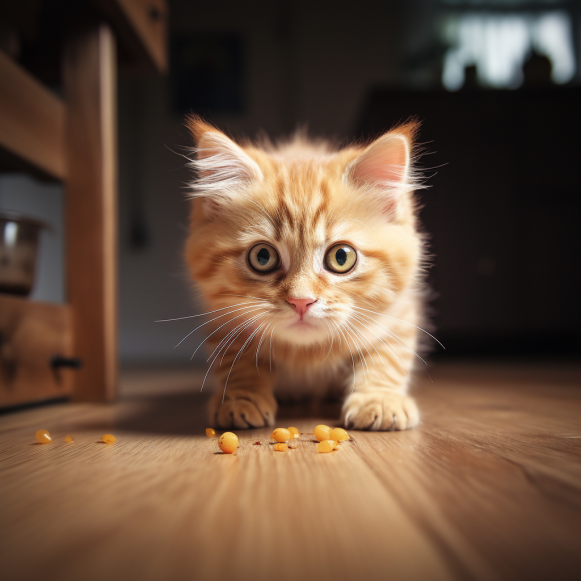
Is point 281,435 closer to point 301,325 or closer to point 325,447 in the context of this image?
point 325,447

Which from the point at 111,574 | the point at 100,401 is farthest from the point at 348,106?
the point at 111,574

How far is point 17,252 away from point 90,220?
259mm

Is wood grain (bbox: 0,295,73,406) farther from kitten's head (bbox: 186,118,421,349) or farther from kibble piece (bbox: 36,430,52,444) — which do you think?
kitten's head (bbox: 186,118,421,349)

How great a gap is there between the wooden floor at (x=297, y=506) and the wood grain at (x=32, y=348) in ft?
0.76

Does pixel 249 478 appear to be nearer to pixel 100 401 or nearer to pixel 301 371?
pixel 301 371

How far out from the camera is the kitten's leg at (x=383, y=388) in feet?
3.13

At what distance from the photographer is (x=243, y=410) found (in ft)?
3.24

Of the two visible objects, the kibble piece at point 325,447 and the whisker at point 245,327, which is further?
the whisker at point 245,327

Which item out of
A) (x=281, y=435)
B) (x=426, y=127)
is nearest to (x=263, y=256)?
(x=281, y=435)

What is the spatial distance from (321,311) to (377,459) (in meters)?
0.30

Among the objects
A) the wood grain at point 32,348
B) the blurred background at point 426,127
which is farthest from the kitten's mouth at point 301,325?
the blurred background at point 426,127

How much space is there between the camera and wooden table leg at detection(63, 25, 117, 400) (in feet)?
4.86

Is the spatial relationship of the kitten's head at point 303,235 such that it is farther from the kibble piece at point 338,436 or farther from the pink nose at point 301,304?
the kibble piece at point 338,436

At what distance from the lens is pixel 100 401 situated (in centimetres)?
149
